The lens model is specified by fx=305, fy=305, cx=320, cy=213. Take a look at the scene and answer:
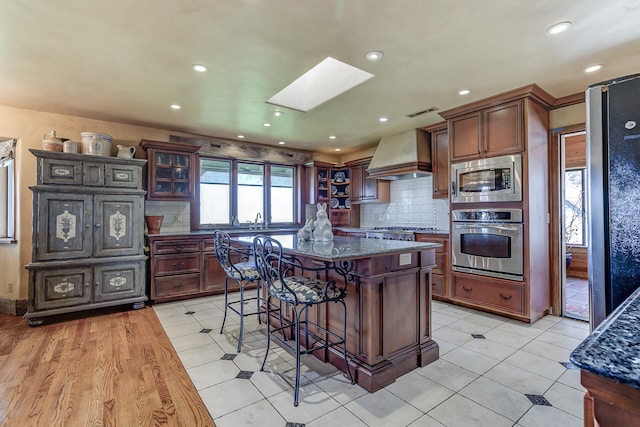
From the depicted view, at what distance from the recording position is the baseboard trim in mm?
3836

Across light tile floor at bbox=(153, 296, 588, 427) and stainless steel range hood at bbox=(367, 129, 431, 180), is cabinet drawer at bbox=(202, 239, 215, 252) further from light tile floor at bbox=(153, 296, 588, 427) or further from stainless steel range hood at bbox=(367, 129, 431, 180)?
stainless steel range hood at bbox=(367, 129, 431, 180)

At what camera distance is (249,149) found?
18.7 feet

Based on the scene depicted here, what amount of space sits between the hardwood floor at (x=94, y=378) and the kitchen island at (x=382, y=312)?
108cm

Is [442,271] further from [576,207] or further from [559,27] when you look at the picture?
[576,207]

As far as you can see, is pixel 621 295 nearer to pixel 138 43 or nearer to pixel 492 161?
pixel 492 161

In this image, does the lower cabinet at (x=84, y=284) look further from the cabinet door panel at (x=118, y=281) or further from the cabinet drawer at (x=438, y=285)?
the cabinet drawer at (x=438, y=285)

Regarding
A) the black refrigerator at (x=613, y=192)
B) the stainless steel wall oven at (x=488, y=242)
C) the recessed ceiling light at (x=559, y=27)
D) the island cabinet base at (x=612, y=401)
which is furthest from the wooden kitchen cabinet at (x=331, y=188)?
the island cabinet base at (x=612, y=401)

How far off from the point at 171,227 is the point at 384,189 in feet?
12.4

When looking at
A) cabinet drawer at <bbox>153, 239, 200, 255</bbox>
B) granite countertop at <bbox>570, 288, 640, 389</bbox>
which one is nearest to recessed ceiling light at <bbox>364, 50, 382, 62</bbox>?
granite countertop at <bbox>570, 288, 640, 389</bbox>

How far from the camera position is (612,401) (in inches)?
21.3

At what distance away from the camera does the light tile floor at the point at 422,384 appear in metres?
1.82

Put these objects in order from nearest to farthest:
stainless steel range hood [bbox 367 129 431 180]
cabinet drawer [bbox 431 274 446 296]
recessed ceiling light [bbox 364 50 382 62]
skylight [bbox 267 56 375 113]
Result: recessed ceiling light [bbox 364 50 382 62] < skylight [bbox 267 56 375 113] < cabinet drawer [bbox 431 274 446 296] < stainless steel range hood [bbox 367 129 431 180]

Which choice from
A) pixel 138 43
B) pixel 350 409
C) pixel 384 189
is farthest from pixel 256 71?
pixel 384 189

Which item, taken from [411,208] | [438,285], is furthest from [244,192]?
[438,285]
